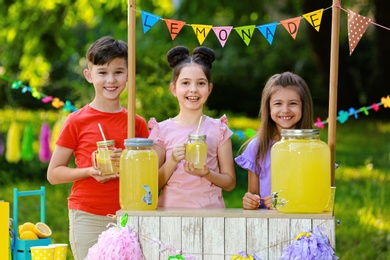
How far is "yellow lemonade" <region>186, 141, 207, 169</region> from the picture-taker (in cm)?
319

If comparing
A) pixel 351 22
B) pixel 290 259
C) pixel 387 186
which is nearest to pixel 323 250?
pixel 290 259

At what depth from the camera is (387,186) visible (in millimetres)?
8172

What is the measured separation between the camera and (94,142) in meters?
3.68

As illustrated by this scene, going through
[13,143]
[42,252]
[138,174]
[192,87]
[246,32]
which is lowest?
[42,252]

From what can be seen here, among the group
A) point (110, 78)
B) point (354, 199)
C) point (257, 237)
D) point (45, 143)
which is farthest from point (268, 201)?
point (354, 199)

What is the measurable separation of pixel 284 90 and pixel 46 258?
121cm

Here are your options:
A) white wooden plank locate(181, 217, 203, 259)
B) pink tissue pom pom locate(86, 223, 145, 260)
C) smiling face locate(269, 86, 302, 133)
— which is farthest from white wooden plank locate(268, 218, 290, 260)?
smiling face locate(269, 86, 302, 133)

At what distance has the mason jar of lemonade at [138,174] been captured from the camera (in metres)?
3.15

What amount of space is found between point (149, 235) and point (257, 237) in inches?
15.8

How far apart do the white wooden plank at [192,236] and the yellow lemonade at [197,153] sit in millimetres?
235

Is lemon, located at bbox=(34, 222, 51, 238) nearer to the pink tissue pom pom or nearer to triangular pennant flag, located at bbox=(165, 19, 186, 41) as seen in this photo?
the pink tissue pom pom

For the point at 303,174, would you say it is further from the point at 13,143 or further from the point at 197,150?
the point at 13,143

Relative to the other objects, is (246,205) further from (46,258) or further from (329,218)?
(46,258)

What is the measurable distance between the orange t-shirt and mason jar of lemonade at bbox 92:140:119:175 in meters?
0.29
